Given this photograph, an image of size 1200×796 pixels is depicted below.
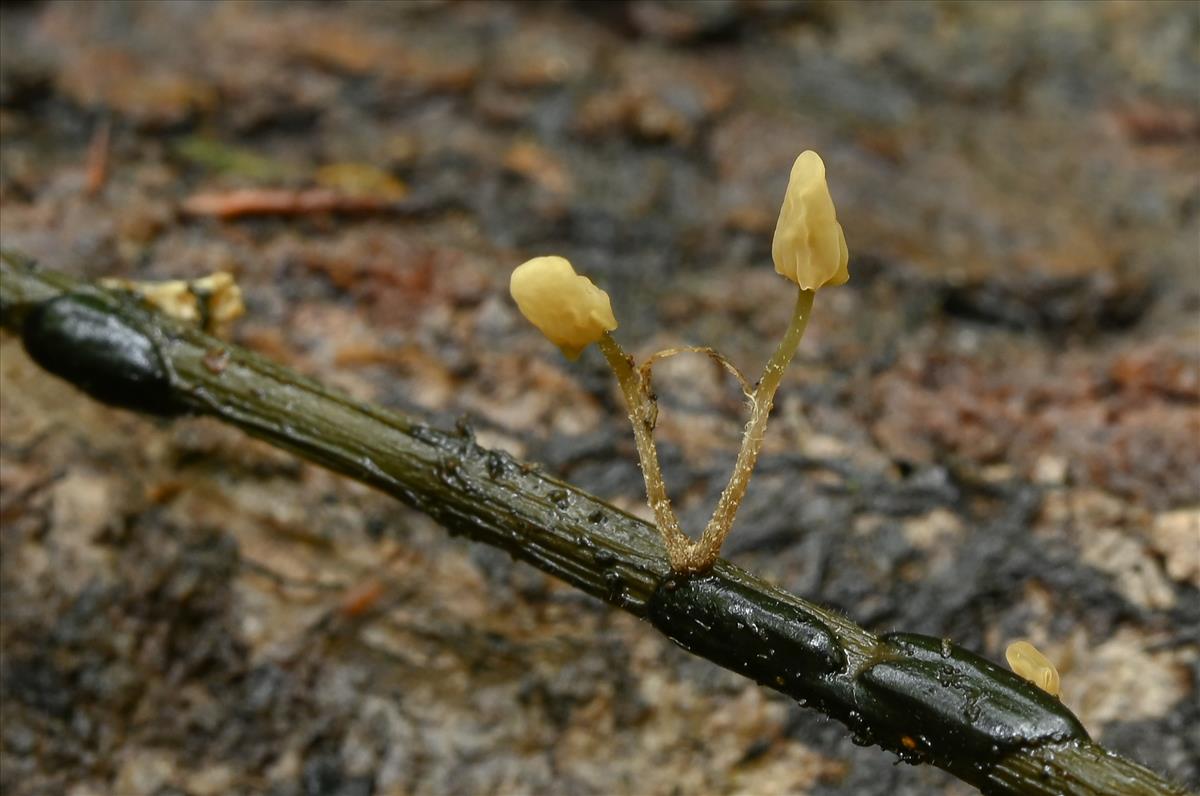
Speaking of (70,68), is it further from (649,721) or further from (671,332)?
(649,721)

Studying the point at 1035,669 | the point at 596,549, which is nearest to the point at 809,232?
the point at 596,549

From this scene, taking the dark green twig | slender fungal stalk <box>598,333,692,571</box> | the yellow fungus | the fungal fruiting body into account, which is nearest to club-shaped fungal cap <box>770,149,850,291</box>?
the fungal fruiting body

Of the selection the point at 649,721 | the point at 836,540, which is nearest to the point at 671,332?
the point at 836,540

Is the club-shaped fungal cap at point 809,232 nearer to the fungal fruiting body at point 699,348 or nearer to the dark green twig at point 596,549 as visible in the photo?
the fungal fruiting body at point 699,348

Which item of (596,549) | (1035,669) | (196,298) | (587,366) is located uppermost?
(1035,669)

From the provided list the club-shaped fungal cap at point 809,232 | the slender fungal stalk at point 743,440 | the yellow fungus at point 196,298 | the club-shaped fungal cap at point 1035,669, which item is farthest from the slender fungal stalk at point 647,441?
the yellow fungus at point 196,298

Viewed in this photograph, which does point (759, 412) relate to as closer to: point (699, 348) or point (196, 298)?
point (699, 348)
